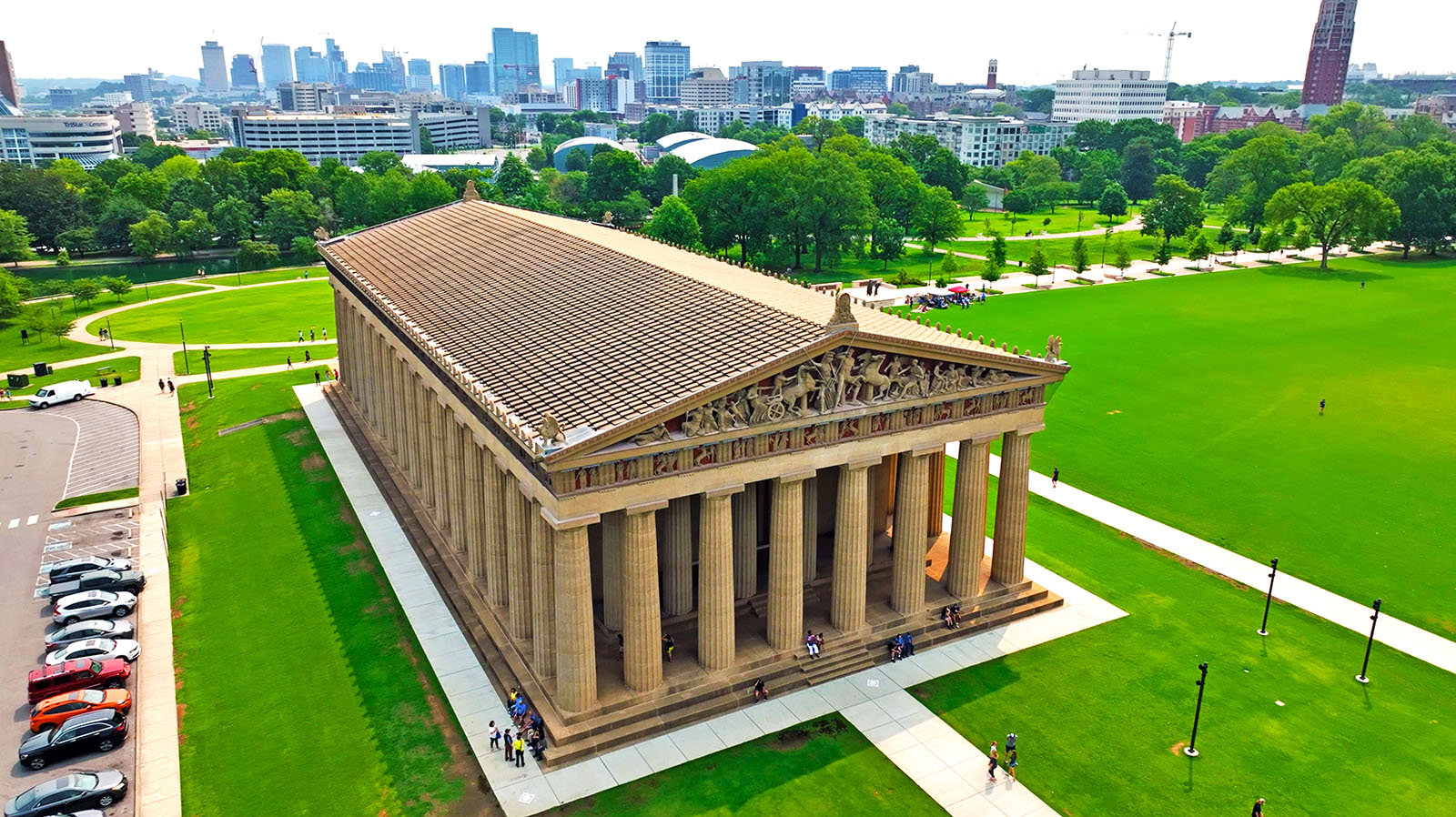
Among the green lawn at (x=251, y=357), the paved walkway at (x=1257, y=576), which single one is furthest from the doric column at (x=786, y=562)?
the green lawn at (x=251, y=357)

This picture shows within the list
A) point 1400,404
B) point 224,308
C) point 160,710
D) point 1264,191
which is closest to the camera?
point 160,710

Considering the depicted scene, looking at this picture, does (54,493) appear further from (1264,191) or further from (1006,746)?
(1264,191)

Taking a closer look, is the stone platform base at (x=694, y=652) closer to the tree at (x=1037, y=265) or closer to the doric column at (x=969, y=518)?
the doric column at (x=969, y=518)

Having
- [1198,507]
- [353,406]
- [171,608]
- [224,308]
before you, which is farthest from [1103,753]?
[224,308]

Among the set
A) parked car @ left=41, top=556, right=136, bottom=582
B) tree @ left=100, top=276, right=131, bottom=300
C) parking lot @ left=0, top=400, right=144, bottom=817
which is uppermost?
tree @ left=100, top=276, right=131, bottom=300

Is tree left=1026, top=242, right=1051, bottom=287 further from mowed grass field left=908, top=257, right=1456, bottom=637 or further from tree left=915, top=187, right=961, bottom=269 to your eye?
tree left=915, top=187, right=961, bottom=269

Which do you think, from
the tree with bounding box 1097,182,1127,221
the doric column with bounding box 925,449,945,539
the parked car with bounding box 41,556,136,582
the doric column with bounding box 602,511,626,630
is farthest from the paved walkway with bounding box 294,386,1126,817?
the tree with bounding box 1097,182,1127,221

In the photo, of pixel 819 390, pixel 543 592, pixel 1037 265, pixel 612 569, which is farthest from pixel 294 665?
pixel 1037 265
